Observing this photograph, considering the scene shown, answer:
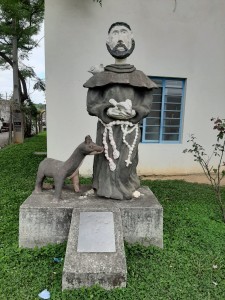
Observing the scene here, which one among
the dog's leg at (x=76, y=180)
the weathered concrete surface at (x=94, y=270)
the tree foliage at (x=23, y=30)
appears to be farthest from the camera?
the tree foliage at (x=23, y=30)

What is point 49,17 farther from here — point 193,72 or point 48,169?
point 48,169

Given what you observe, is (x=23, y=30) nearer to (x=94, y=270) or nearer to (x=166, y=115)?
(x=166, y=115)

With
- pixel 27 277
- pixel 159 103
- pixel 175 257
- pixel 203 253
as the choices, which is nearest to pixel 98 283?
pixel 27 277

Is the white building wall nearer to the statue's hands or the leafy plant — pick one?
the leafy plant

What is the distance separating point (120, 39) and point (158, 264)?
2494mm

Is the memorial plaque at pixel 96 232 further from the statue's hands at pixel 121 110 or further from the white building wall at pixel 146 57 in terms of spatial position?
the white building wall at pixel 146 57

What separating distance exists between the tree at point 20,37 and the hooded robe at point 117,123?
9002 millimetres

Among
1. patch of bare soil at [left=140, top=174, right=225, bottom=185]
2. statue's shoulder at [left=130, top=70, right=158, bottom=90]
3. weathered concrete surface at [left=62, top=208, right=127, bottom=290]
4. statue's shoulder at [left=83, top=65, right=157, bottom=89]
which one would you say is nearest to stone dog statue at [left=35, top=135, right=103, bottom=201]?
statue's shoulder at [left=83, top=65, right=157, bottom=89]

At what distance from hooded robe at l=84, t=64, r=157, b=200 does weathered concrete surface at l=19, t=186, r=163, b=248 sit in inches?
11.0

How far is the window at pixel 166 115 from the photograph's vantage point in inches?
266

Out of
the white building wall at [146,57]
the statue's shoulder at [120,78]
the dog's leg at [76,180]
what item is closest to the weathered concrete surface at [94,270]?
the dog's leg at [76,180]

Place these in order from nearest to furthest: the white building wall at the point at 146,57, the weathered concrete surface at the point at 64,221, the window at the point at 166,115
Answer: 1. the weathered concrete surface at the point at 64,221
2. the white building wall at the point at 146,57
3. the window at the point at 166,115

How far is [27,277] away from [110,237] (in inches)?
33.9

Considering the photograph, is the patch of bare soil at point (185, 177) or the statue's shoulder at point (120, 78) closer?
the statue's shoulder at point (120, 78)
